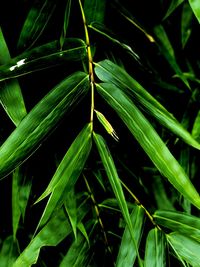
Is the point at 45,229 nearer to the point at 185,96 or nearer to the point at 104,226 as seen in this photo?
the point at 104,226

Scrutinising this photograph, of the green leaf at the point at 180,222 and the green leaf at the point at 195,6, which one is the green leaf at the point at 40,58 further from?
the green leaf at the point at 180,222

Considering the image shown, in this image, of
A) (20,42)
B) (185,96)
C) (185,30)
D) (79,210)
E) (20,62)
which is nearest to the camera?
(20,62)

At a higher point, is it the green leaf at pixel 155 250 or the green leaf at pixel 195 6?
the green leaf at pixel 195 6

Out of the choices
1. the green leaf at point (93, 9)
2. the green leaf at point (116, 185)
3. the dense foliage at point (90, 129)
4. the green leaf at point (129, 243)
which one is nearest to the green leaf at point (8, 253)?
the dense foliage at point (90, 129)

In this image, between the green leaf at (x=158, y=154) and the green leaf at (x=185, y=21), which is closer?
the green leaf at (x=158, y=154)

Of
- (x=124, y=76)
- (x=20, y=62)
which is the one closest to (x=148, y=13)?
(x=124, y=76)

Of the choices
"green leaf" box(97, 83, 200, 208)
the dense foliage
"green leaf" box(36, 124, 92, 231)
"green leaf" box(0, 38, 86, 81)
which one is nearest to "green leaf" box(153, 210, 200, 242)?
the dense foliage

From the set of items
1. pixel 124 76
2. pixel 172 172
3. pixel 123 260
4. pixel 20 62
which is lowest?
pixel 123 260
